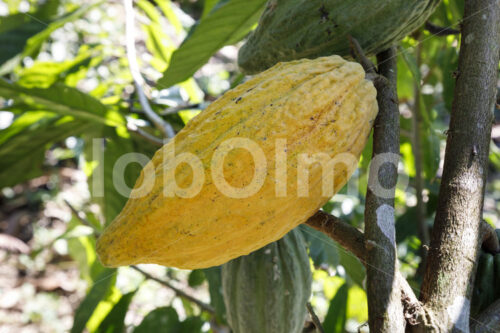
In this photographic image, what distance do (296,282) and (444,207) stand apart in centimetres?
36

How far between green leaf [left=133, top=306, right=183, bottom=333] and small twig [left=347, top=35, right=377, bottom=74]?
29.3 inches

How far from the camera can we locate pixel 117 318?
1.24 metres

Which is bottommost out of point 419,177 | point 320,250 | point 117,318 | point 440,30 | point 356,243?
point 117,318

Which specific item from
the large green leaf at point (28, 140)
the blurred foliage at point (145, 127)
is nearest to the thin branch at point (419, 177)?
the blurred foliage at point (145, 127)

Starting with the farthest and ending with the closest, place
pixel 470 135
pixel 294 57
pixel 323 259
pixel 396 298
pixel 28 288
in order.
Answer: pixel 28 288
pixel 323 259
pixel 294 57
pixel 470 135
pixel 396 298

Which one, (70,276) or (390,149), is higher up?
(390,149)

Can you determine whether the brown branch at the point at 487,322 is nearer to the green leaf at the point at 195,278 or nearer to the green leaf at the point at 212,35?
the green leaf at the point at 212,35

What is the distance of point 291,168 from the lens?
58 cm

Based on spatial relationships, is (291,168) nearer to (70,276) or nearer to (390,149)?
(390,149)

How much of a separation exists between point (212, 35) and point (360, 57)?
18.0 inches

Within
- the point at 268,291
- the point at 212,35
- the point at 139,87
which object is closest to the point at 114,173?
the point at 139,87

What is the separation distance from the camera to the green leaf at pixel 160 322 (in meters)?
1.13

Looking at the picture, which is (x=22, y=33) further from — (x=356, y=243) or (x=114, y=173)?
(x=356, y=243)

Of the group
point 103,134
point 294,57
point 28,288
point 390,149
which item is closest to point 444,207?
point 390,149
